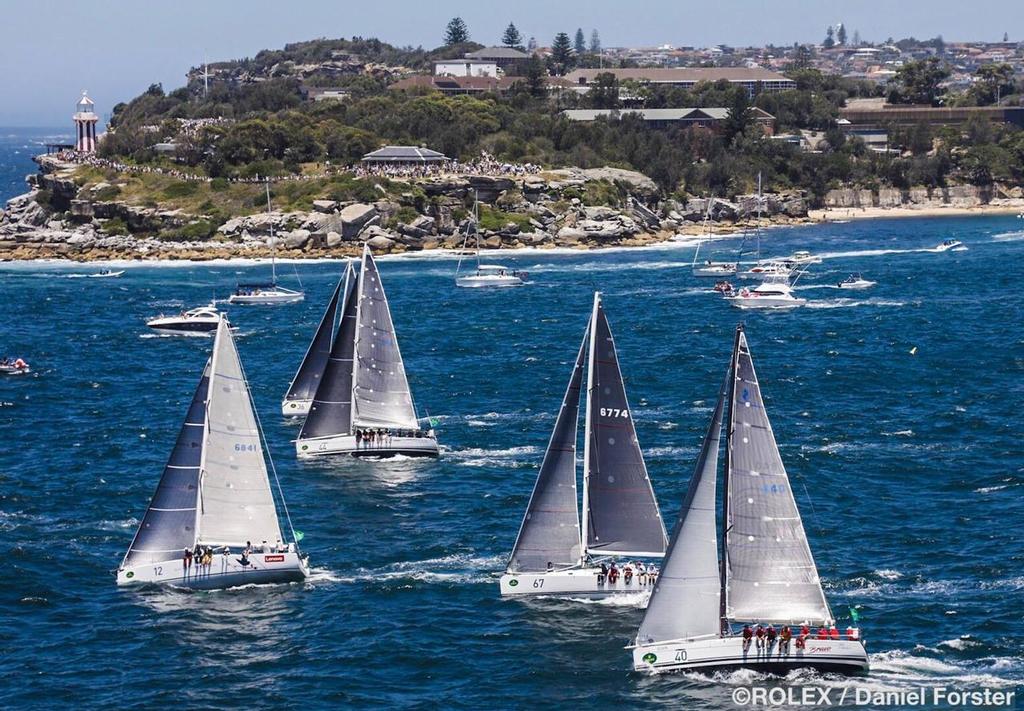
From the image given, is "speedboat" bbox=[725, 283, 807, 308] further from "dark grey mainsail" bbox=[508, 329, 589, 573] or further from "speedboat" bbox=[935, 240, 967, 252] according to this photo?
"dark grey mainsail" bbox=[508, 329, 589, 573]

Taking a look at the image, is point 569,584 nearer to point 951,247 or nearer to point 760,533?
point 760,533

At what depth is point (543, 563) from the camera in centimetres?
5097

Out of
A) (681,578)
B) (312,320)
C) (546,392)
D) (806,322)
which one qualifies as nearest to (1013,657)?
(681,578)

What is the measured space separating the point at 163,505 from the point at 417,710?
46.3ft

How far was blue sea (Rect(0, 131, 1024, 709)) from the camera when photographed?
45.7 m

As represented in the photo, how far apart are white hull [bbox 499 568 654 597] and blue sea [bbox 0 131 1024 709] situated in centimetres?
49

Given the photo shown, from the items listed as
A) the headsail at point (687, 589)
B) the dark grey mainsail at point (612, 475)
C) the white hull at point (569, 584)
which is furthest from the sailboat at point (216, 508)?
the headsail at point (687, 589)

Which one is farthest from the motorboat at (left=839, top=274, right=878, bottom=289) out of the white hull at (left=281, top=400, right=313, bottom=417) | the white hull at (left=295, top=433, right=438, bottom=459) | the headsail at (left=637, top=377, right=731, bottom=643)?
the headsail at (left=637, top=377, right=731, bottom=643)

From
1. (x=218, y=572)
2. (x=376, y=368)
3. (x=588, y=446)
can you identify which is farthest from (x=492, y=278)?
(x=588, y=446)

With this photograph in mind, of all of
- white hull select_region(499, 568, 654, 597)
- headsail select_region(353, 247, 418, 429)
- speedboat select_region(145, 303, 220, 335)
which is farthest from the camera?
speedboat select_region(145, 303, 220, 335)

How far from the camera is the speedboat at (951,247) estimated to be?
168 m

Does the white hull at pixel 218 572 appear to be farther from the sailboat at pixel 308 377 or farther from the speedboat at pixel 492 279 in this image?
the speedboat at pixel 492 279

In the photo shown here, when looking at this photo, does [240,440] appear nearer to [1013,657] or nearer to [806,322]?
[1013,657]

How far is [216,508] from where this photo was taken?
53.3m
